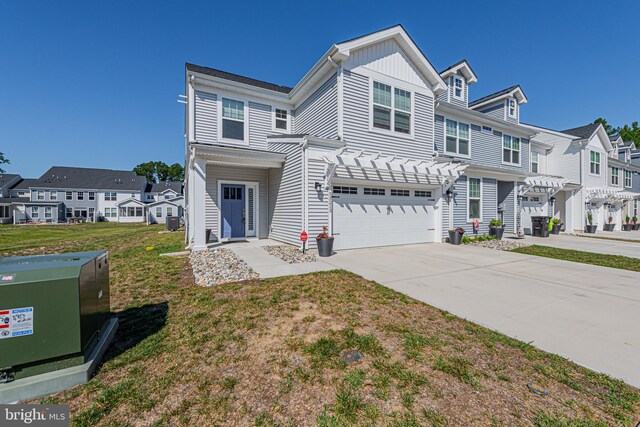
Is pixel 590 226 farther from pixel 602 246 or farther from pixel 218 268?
pixel 218 268

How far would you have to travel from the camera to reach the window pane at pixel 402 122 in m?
10.2

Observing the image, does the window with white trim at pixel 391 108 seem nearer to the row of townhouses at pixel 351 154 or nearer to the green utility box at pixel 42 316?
the row of townhouses at pixel 351 154

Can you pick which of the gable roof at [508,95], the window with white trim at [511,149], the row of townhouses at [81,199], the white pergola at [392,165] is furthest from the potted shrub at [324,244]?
the row of townhouses at [81,199]

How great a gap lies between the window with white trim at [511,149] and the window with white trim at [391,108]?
26.1ft

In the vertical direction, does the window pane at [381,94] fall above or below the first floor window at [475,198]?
above

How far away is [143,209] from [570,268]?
144 feet

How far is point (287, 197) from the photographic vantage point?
9.74 m

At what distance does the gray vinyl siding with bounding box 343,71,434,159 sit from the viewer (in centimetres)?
909

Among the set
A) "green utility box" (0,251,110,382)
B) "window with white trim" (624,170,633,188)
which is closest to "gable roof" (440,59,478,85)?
"green utility box" (0,251,110,382)

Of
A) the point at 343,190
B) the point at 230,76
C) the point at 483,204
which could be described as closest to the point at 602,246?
the point at 483,204

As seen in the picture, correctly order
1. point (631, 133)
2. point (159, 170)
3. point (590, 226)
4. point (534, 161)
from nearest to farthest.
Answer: point (590, 226)
point (534, 161)
point (631, 133)
point (159, 170)

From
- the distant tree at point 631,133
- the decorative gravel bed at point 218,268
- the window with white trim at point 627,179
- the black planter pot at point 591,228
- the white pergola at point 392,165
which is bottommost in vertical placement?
the decorative gravel bed at point 218,268

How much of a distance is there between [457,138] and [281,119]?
8606 mm

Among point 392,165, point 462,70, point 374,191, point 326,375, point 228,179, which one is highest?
point 462,70
